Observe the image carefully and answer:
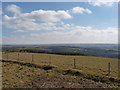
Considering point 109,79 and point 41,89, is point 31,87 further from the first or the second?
point 109,79

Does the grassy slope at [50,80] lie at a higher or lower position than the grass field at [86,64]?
higher

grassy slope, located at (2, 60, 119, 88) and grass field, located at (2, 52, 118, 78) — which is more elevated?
grassy slope, located at (2, 60, 119, 88)

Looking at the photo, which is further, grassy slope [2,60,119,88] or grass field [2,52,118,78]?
grass field [2,52,118,78]

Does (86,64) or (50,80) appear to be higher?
(50,80)

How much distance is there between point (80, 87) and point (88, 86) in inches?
31.1

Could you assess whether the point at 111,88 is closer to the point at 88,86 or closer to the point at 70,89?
the point at 88,86

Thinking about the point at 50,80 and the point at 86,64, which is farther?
the point at 86,64

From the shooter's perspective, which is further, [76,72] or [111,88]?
[76,72]

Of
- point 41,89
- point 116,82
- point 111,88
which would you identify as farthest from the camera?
point 116,82

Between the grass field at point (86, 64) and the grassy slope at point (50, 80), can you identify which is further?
the grass field at point (86, 64)

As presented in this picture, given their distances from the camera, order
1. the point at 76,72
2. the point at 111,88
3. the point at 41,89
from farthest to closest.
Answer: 1. the point at 76,72
2. the point at 111,88
3. the point at 41,89

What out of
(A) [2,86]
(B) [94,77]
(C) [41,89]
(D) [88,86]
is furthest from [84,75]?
(A) [2,86]

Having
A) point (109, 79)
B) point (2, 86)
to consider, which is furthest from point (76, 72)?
point (2, 86)

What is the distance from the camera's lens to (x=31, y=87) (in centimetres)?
994
